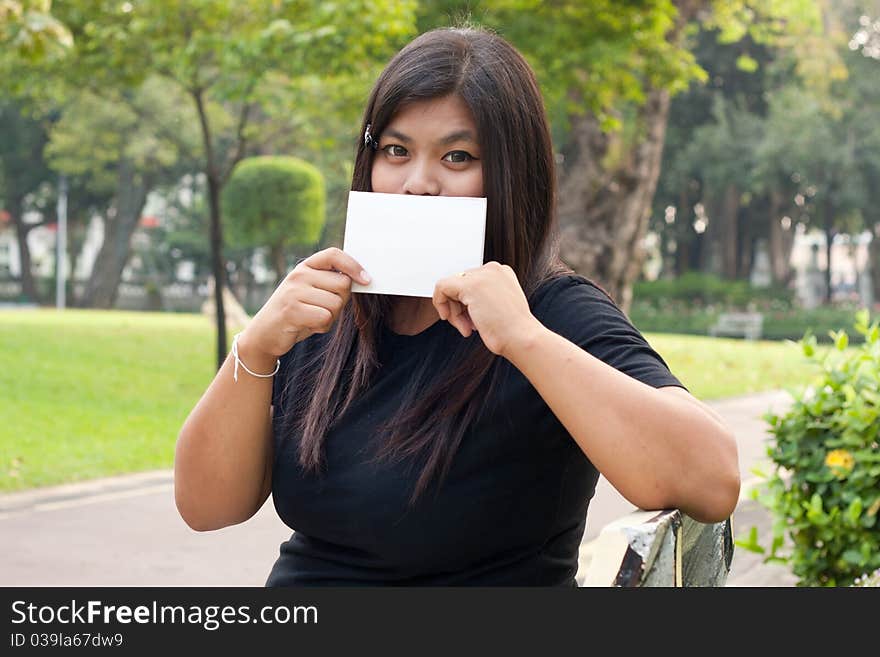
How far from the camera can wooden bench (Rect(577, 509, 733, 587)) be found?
121 cm

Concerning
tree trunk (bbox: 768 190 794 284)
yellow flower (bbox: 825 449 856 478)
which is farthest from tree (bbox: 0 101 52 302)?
yellow flower (bbox: 825 449 856 478)

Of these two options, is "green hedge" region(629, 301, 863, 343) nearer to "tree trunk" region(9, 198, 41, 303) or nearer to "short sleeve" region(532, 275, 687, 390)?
"tree trunk" region(9, 198, 41, 303)

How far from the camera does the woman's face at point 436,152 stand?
1.70 metres

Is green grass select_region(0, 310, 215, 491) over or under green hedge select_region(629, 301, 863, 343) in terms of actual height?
over

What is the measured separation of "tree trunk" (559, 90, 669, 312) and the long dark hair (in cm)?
912

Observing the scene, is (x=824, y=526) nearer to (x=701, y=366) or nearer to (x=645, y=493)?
(x=645, y=493)

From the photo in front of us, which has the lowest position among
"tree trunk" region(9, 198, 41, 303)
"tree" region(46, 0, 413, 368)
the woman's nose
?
"tree trunk" region(9, 198, 41, 303)

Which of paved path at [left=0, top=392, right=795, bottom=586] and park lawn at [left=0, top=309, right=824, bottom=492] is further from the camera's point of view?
park lawn at [left=0, top=309, right=824, bottom=492]

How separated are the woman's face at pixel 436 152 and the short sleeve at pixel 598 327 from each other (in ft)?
0.68

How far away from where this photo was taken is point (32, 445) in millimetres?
8281

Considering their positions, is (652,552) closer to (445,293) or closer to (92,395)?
(445,293)

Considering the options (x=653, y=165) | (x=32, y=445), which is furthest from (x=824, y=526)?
(x=653, y=165)

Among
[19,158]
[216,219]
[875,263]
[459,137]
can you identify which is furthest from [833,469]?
[875,263]

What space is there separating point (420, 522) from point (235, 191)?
679 inches
